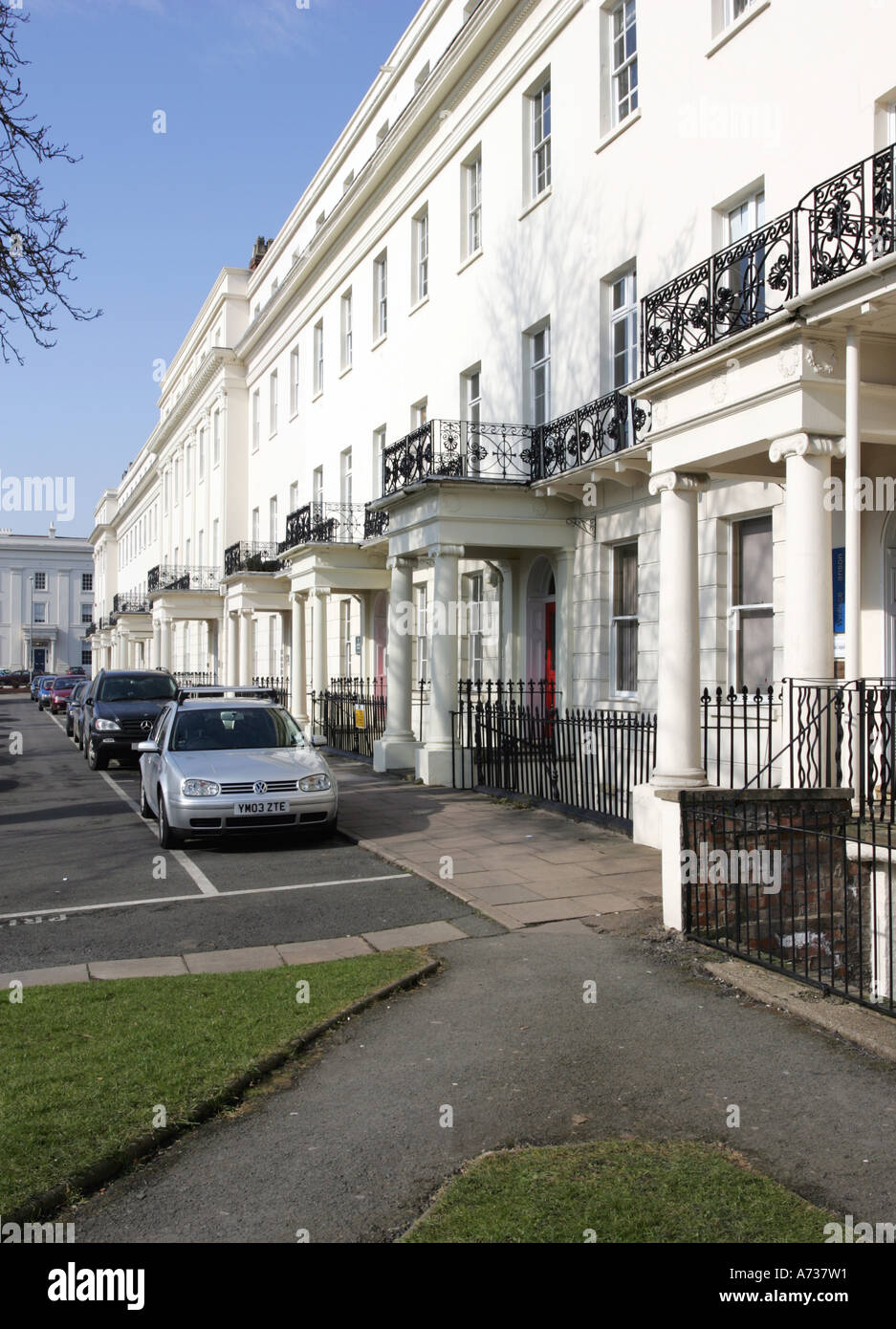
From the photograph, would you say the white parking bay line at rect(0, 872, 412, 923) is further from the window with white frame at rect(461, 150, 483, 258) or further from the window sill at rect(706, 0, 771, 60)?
the window with white frame at rect(461, 150, 483, 258)

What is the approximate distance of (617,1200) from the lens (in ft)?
12.2

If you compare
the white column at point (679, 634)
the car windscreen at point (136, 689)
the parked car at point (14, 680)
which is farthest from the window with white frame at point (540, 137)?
the parked car at point (14, 680)

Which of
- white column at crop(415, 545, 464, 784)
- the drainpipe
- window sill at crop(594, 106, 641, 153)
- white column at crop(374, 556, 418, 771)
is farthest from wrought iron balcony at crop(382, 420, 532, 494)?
the drainpipe

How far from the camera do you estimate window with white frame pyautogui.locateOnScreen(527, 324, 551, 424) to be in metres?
17.7

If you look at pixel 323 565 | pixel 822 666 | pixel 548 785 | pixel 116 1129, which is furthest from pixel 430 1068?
pixel 323 565

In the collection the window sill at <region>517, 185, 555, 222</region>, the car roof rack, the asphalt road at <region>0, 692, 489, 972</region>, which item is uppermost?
the window sill at <region>517, 185, 555, 222</region>

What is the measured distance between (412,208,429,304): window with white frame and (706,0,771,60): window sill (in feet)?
35.9

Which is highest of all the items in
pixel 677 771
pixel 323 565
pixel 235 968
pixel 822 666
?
pixel 323 565

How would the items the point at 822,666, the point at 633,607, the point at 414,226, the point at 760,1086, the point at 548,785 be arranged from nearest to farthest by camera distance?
the point at 760,1086
the point at 822,666
the point at 548,785
the point at 633,607
the point at 414,226

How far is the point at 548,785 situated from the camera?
14.5 m

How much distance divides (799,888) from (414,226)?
65.4 feet

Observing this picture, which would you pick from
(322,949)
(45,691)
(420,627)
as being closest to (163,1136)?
(322,949)
